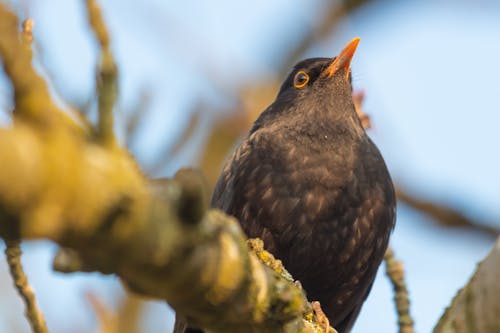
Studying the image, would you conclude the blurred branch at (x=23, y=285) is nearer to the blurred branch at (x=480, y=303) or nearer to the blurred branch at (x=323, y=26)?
the blurred branch at (x=480, y=303)

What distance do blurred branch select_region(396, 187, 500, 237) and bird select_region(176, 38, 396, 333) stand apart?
0.60 m

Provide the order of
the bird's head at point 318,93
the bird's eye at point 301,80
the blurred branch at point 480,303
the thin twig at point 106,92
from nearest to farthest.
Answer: the thin twig at point 106,92 < the blurred branch at point 480,303 < the bird's head at point 318,93 < the bird's eye at point 301,80

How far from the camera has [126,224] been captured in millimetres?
1887

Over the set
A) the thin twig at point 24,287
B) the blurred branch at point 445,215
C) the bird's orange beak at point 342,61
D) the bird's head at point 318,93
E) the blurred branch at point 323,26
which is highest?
the blurred branch at point 323,26

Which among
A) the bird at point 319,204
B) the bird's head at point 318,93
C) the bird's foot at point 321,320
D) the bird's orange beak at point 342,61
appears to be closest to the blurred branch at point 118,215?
the bird's foot at point 321,320

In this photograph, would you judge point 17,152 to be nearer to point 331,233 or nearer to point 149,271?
point 149,271

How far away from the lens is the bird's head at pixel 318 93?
5414 millimetres

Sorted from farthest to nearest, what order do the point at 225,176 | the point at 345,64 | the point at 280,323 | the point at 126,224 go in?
1. the point at 345,64
2. the point at 225,176
3. the point at 280,323
4. the point at 126,224

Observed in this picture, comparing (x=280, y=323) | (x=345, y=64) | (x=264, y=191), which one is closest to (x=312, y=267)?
(x=264, y=191)

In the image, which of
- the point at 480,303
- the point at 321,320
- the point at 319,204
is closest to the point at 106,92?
the point at 480,303

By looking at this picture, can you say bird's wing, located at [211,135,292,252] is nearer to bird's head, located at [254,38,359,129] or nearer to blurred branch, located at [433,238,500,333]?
bird's head, located at [254,38,359,129]

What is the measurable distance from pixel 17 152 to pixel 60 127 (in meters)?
0.16

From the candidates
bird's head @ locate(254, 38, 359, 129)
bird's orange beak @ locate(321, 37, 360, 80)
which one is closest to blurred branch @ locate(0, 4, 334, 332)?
bird's head @ locate(254, 38, 359, 129)

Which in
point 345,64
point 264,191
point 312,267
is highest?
point 345,64
